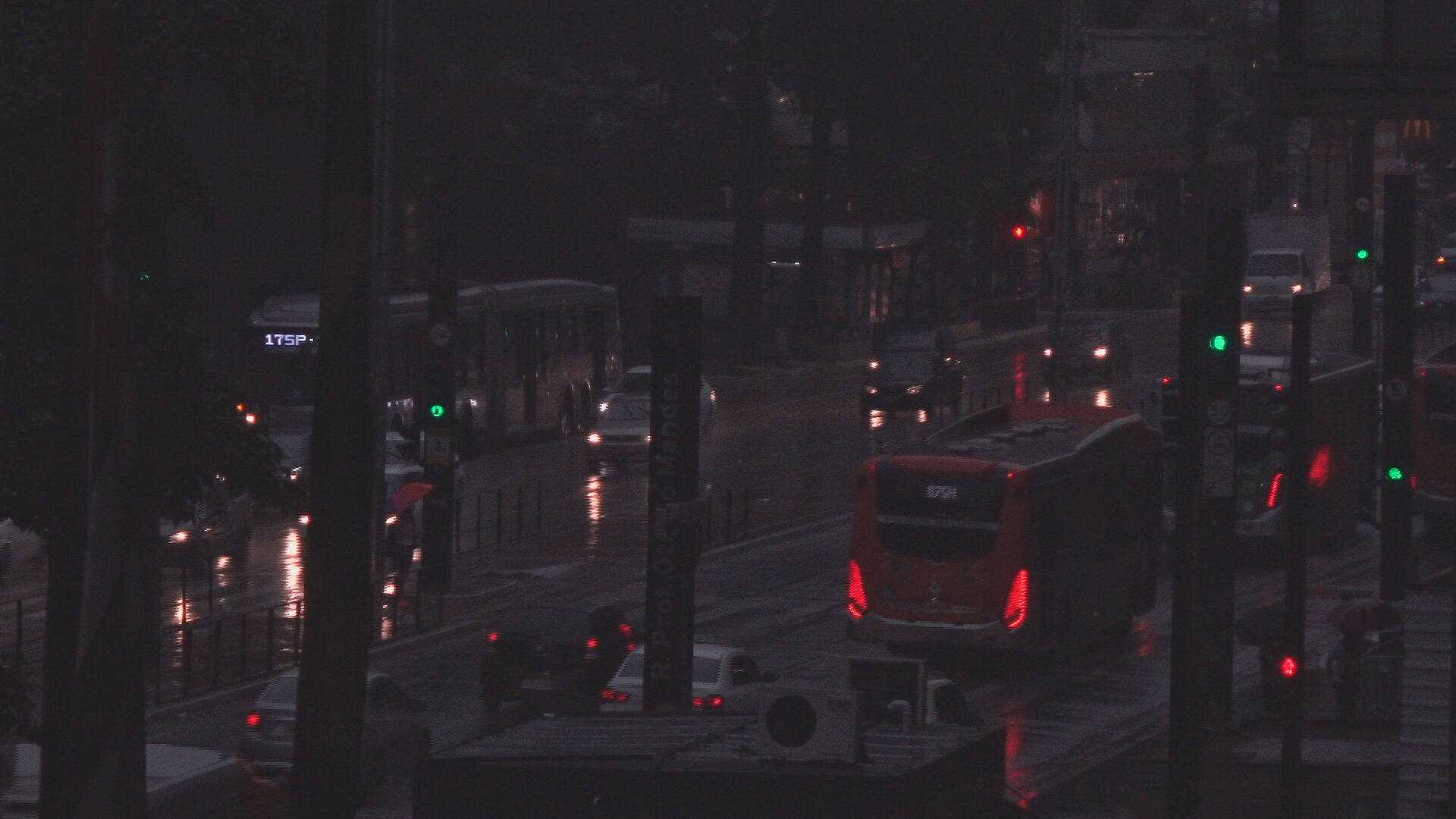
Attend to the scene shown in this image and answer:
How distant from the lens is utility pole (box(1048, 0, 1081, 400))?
138ft

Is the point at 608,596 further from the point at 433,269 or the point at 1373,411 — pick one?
the point at 1373,411

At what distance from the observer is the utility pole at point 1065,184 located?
42094mm

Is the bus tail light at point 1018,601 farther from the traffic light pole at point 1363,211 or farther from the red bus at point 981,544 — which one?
the traffic light pole at point 1363,211

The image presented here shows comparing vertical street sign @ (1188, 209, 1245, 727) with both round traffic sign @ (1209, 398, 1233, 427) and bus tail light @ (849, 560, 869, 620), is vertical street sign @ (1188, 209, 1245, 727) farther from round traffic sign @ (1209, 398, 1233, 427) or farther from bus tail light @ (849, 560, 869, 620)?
bus tail light @ (849, 560, 869, 620)

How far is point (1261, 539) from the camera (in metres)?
36.6

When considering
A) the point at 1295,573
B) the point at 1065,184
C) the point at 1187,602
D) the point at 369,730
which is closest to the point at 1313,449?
the point at 1065,184

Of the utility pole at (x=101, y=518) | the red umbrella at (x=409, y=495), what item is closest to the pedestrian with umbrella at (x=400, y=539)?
the red umbrella at (x=409, y=495)

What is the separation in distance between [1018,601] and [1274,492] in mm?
10830

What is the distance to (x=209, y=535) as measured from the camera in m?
34.1

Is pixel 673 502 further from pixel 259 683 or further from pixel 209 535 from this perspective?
pixel 209 535

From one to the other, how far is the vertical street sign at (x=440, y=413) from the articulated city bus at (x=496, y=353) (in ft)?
Result: 22.8

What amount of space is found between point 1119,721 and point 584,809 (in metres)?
16.0

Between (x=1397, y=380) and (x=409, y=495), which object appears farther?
(x=409, y=495)

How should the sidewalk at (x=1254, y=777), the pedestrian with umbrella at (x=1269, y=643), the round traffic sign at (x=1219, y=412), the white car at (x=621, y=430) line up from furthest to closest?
the white car at (x=621, y=430), the pedestrian with umbrella at (x=1269, y=643), the round traffic sign at (x=1219, y=412), the sidewalk at (x=1254, y=777)
